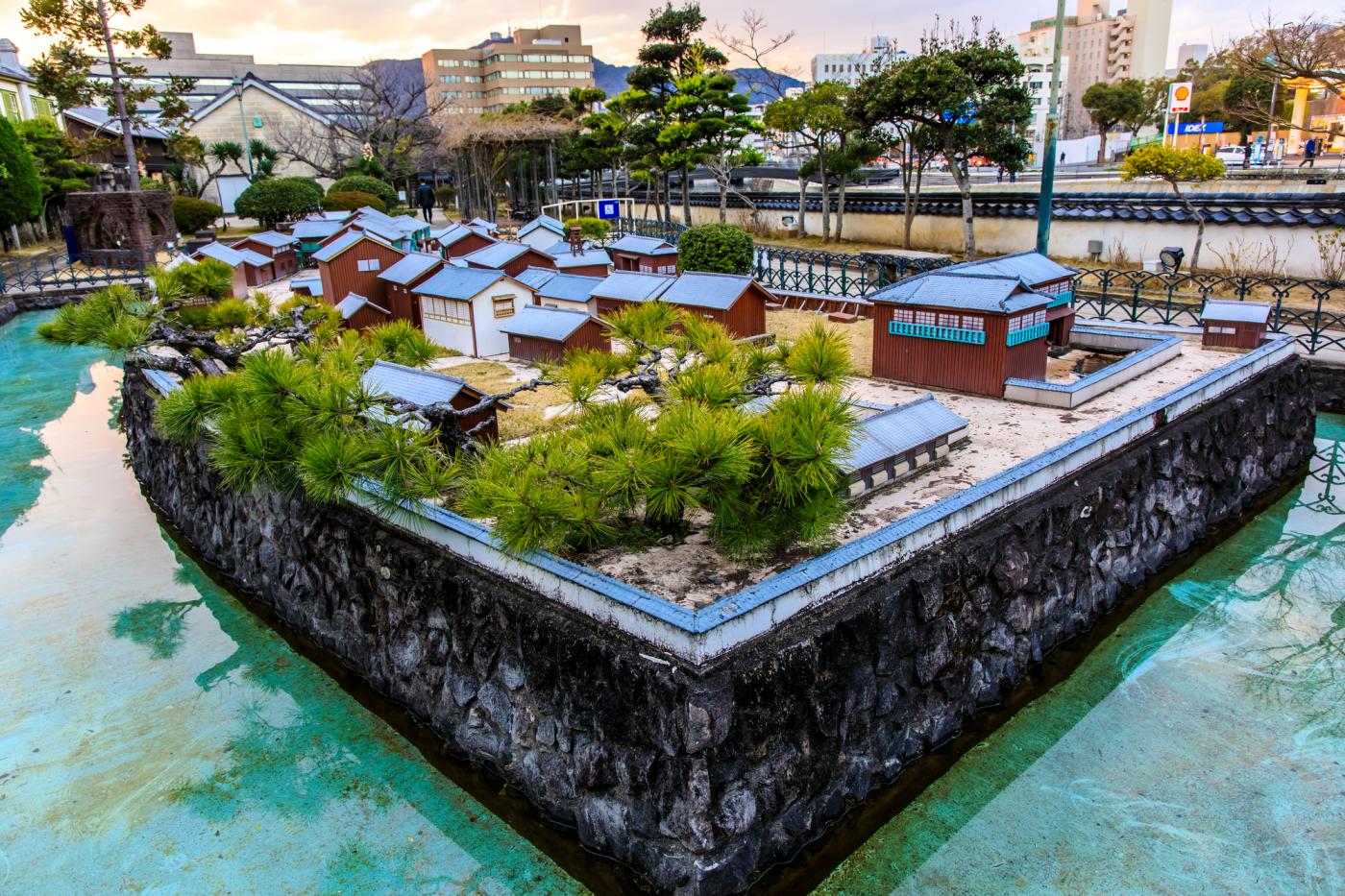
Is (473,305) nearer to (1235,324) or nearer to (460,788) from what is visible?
(460,788)

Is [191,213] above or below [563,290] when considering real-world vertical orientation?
above

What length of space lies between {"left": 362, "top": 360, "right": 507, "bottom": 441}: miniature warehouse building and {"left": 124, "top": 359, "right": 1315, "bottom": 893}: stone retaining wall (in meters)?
1.81

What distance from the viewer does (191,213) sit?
49625mm

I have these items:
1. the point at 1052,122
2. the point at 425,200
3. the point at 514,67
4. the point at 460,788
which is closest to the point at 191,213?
the point at 425,200

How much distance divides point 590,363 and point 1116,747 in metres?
7.39

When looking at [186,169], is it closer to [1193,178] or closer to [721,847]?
[1193,178]

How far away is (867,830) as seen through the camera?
9.23 metres

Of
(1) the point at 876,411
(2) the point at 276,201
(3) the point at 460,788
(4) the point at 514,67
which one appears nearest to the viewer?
(3) the point at 460,788

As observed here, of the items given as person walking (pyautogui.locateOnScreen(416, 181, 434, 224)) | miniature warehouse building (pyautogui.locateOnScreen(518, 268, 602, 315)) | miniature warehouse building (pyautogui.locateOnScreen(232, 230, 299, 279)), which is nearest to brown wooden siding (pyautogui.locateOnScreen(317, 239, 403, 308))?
miniature warehouse building (pyautogui.locateOnScreen(518, 268, 602, 315))

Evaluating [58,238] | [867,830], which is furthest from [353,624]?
[58,238]

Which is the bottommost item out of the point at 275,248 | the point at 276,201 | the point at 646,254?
the point at 646,254

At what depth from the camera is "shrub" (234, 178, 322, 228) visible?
48531 millimetres

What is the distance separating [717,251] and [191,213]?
3578cm

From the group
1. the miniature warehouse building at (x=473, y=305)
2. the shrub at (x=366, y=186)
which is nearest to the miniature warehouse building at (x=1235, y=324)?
the miniature warehouse building at (x=473, y=305)
